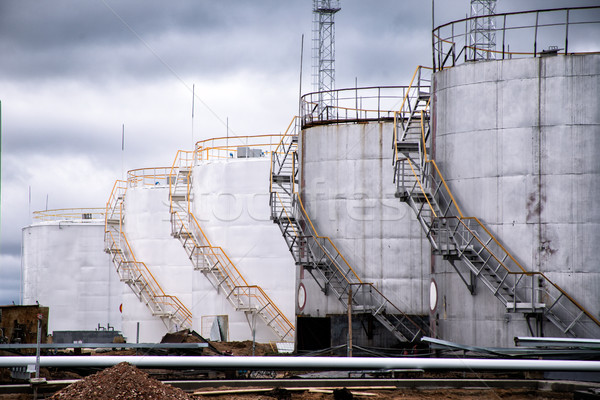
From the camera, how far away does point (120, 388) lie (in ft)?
39.3

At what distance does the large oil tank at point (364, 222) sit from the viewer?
29.6 meters

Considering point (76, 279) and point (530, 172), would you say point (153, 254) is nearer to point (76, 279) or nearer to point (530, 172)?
point (76, 279)

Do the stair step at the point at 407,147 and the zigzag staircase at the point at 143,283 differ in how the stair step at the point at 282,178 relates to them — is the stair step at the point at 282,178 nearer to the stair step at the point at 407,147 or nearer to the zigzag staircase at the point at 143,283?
the stair step at the point at 407,147

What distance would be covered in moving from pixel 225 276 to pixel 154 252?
31.6ft

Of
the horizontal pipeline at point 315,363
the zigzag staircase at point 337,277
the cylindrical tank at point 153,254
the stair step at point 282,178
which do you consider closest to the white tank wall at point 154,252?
the cylindrical tank at point 153,254

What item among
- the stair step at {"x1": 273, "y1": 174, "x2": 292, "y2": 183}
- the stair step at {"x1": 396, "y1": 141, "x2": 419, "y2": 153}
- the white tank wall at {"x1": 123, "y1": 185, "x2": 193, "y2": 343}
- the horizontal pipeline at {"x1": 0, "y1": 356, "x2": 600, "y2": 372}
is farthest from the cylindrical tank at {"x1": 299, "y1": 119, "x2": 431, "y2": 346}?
the white tank wall at {"x1": 123, "y1": 185, "x2": 193, "y2": 343}

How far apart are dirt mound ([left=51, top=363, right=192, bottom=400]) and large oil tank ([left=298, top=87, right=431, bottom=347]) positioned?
696 inches

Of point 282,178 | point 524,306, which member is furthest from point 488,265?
point 282,178

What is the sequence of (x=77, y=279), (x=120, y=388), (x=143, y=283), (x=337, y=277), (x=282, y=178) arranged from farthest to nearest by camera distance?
1. (x=77, y=279)
2. (x=143, y=283)
3. (x=282, y=178)
4. (x=337, y=277)
5. (x=120, y=388)

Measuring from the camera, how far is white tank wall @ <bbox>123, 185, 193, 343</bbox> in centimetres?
4556

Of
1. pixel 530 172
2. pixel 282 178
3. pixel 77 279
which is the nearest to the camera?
pixel 530 172

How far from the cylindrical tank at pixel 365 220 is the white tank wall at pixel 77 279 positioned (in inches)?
993

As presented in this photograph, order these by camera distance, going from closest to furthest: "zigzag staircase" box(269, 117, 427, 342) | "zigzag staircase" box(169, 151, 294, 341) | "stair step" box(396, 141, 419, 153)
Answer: "stair step" box(396, 141, 419, 153)
"zigzag staircase" box(269, 117, 427, 342)
"zigzag staircase" box(169, 151, 294, 341)

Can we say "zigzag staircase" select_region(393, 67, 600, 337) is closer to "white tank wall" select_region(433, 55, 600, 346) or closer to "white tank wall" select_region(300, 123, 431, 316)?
"white tank wall" select_region(433, 55, 600, 346)
